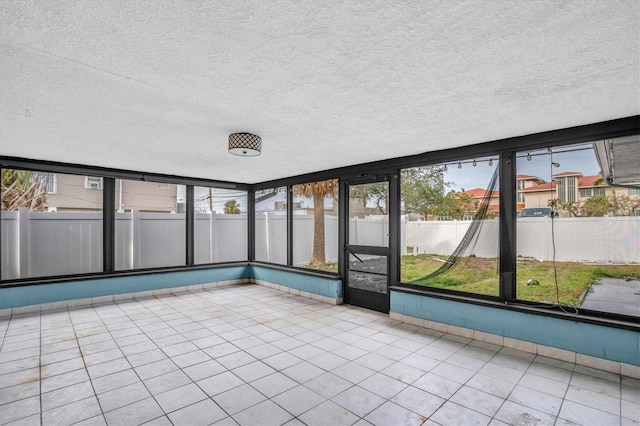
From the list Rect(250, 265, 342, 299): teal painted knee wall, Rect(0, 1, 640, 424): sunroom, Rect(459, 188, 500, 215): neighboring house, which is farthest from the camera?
Rect(250, 265, 342, 299): teal painted knee wall

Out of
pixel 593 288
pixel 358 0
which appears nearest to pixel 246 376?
pixel 358 0

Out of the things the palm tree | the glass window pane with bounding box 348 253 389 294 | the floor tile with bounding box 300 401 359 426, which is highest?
the palm tree

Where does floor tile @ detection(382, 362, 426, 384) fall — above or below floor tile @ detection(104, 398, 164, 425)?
below

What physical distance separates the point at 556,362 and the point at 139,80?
4414mm

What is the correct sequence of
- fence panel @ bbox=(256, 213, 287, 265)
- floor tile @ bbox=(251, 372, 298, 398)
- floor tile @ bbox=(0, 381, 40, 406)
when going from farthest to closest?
fence panel @ bbox=(256, 213, 287, 265) → floor tile @ bbox=(251, 372, 298, 398) → floor tile @ bbox=(0, 381, 40, 406)

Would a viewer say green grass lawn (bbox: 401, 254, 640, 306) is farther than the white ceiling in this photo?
Yes

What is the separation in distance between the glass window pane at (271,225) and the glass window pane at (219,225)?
1.27 feet

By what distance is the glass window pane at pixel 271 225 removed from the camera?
704 cm

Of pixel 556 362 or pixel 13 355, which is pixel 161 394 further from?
pixel 556 362

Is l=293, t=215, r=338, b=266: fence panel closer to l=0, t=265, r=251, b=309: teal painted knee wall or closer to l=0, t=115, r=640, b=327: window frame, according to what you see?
l=0, t=115, r=640, b=327: window frame

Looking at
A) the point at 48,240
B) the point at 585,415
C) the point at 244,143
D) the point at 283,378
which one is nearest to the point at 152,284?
the point at 48,240

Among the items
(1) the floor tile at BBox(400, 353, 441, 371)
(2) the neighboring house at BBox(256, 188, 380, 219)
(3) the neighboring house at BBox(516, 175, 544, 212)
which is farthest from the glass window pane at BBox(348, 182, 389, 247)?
(1) the floor tile at BBox(400, 353, 441, 371)

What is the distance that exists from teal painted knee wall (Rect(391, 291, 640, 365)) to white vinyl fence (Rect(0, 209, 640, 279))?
0.67 meters

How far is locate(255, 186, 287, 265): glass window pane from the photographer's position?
7039mm
